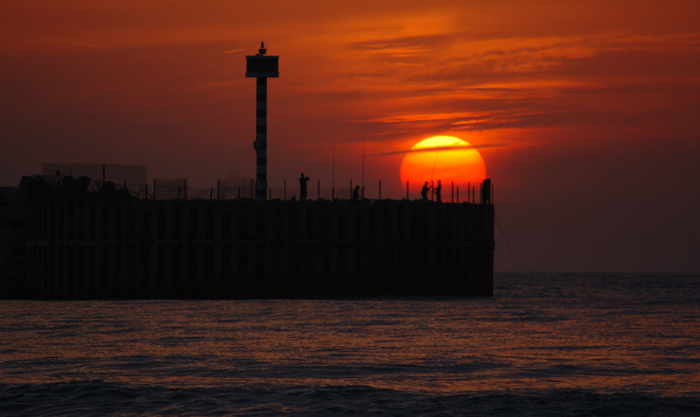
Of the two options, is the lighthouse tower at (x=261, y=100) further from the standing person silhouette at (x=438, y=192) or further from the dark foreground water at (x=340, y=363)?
the dark foreground water at (x=340, y=363)

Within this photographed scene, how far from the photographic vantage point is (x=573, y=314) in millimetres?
43438

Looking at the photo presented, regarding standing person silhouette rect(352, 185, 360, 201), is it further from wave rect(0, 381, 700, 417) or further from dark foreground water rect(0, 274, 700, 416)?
wave rect(0, 381, 700, 417)

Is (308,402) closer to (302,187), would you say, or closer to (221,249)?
(221,249)

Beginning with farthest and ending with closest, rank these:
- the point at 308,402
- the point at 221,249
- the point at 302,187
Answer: the point at 302,187, the point at 221,249, the point at 308,402

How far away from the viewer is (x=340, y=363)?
22.9 m

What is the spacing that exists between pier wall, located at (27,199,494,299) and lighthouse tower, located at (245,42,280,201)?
1045 cm

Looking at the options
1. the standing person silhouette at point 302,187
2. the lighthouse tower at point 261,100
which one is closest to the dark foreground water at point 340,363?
the standing person silhouette at point 302,187

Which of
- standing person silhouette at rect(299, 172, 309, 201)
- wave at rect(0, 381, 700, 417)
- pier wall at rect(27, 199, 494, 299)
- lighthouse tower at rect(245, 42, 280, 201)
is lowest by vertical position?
wave at rect(0, 381, 700, 417)

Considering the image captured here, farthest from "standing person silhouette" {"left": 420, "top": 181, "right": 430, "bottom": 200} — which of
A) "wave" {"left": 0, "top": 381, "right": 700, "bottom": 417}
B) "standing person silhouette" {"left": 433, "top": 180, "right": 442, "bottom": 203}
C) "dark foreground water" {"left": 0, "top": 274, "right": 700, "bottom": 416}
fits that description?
"wave" {"left": 0, "top": 381, "right": 700, "bottom": 417}

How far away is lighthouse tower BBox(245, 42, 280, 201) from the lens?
196 ft

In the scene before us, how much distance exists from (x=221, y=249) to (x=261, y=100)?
17.2m

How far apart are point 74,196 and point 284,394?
3539 centimetres

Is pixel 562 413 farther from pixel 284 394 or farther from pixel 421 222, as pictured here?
pixel 421 222

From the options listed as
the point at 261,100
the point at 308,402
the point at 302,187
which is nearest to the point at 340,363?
the point at 308,402
